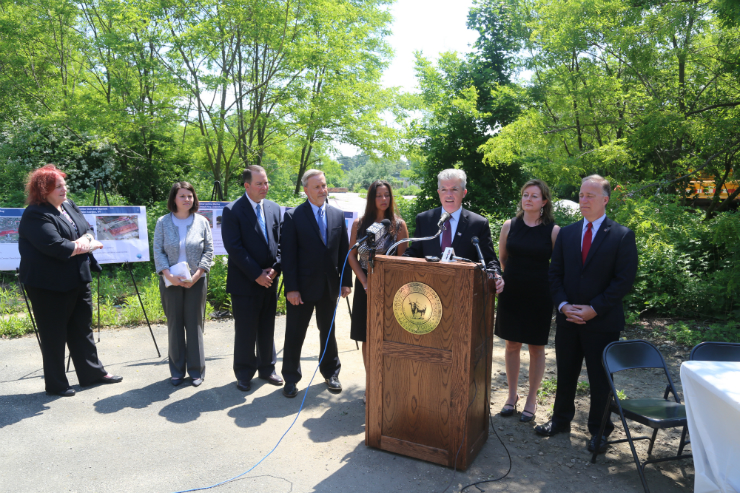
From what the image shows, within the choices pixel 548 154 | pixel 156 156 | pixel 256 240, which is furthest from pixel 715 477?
pixel 156 156

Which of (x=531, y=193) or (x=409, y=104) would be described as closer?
(x=531, y=193)

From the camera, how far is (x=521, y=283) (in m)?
4.05

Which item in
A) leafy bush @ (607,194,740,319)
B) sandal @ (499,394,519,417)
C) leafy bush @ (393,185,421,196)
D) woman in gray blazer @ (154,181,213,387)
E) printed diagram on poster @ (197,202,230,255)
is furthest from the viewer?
leafy bush @ (393,185,421,196)

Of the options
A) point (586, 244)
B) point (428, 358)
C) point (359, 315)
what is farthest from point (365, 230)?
point (586, 244)

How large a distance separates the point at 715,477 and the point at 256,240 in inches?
152

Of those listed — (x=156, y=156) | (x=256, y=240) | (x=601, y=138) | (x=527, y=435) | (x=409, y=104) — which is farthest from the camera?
(x=409, y=104)

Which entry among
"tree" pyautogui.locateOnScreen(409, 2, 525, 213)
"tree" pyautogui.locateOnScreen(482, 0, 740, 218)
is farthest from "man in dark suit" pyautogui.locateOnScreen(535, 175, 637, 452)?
"tree" pyautogui.locateOnScreen(409, 2, 525, 213)

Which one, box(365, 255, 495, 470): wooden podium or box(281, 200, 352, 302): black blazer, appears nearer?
box(365, 255, 495, 470): wooden podium

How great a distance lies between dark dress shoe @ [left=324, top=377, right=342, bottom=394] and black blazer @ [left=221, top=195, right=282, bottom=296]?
1.12m

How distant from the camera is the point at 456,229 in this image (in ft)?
12.8

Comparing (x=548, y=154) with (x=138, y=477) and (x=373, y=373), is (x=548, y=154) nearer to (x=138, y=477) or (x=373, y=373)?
(x=373, y=373)

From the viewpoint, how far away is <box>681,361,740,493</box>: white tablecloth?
249cm

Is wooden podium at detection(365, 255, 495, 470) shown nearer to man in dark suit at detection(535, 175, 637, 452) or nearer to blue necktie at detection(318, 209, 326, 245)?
man in dark suit at detection(535, 175, 637, 452)

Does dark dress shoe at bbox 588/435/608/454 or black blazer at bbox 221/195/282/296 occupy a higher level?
black blazer at bbox 221/195/282/296
